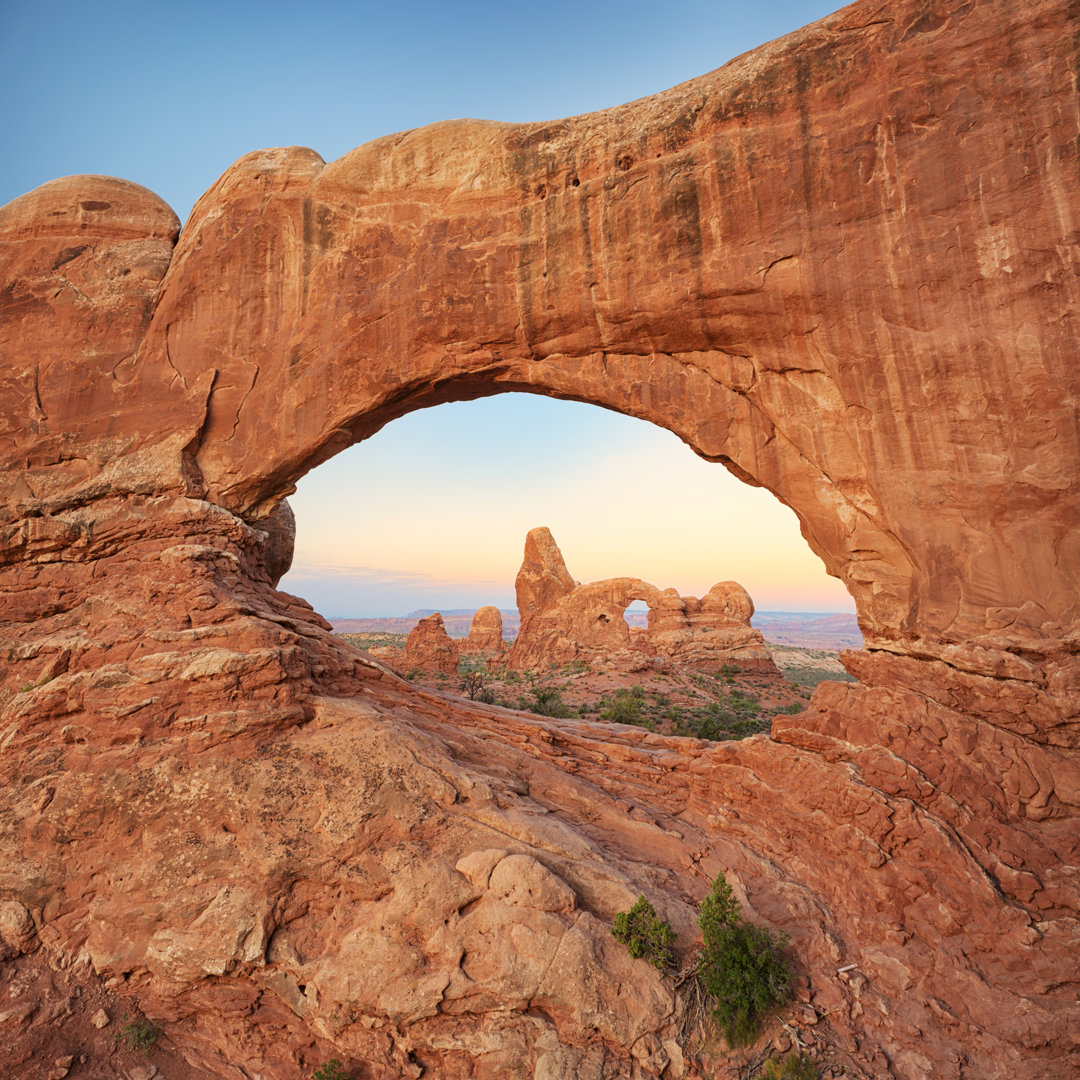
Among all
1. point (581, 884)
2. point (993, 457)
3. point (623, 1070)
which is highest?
point (993, 457)

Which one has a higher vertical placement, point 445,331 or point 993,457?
point 445,331

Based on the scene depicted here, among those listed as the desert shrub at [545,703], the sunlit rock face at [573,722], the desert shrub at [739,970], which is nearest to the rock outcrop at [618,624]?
the desert shrub at [545,703]

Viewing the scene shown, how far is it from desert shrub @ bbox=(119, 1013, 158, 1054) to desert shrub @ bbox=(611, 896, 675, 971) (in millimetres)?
6478

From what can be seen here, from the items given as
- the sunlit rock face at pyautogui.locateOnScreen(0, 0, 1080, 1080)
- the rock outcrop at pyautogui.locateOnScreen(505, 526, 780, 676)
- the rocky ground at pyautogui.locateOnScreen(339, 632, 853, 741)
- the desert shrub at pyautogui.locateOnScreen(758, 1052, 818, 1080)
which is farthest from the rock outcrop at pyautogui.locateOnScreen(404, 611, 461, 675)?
the desert shrub at pyautogui.locateOnScreen(758, 1052, 818, 1080)

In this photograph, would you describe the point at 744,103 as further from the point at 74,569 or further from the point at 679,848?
the point at 74,569

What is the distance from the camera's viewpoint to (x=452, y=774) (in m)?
9.95

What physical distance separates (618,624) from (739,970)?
40.8m

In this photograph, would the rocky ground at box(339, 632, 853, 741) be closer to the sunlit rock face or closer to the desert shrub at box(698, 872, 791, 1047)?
the sunlit rock face

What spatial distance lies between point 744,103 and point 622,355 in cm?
482

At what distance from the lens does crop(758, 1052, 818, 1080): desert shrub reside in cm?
745

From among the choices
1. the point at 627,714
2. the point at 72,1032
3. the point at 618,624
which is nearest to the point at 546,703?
the point at 627,714

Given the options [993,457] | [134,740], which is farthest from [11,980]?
[993,457]

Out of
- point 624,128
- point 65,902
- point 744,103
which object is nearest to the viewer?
point 65,902

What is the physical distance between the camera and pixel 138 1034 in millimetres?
8305
